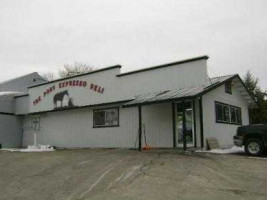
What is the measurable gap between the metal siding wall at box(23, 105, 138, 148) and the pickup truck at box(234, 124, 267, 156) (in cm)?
623

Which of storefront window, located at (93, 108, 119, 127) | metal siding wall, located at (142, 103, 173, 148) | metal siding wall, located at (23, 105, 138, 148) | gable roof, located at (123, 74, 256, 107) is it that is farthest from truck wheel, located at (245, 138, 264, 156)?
storefront window, located at (93, 108, 119, 127)

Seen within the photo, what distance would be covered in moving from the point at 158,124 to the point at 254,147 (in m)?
5.36

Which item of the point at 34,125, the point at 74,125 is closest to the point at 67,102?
the point at 74,125

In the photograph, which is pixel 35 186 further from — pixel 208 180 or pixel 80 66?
pixel 80 66

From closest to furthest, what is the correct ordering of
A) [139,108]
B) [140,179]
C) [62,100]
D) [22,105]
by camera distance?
[140,179] → [139,108] → [62,100] → [22,105]

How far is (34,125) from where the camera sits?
27750 millimetres

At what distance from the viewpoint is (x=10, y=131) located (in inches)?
1118

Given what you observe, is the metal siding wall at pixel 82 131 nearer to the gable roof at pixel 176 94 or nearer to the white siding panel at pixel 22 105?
the white siding panel at pixel 22 105

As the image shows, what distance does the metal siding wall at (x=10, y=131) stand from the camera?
28.0 metres

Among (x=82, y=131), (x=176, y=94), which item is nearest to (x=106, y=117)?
(x=82, y=131)

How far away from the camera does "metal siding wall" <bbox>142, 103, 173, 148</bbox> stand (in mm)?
19359

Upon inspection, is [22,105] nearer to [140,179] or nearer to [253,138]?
[253,138]

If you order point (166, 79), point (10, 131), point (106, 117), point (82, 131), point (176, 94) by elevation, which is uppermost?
point (166, 79)

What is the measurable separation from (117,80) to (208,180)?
12.6m
